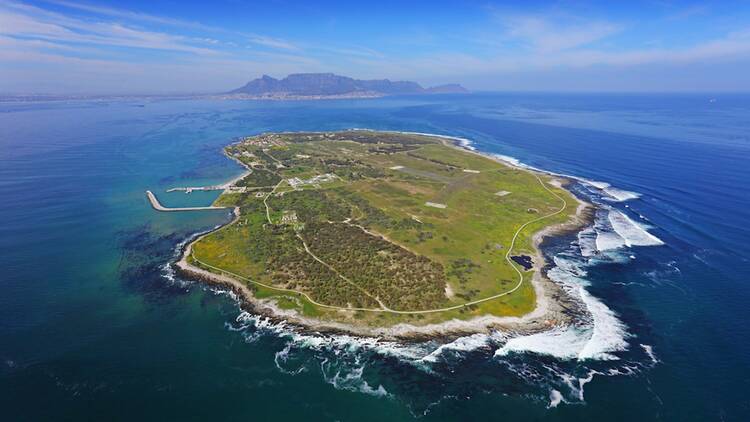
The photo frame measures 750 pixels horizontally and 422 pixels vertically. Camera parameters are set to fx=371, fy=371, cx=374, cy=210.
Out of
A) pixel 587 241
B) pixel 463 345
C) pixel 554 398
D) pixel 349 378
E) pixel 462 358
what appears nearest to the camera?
pixel 554 398

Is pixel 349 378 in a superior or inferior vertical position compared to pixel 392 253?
inferior

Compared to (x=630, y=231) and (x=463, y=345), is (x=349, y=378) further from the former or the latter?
(x=630, y=231)

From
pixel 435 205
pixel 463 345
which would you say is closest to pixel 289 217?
pixel 435 205

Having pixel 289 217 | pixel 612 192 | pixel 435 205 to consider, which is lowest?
pixel 289 217

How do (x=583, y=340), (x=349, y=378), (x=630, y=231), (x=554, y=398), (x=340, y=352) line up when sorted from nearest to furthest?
(x=554, y=398) < (x=349, y=378) < (x=340, y=352) < (x=583, y=340) < (x=630, y=231)

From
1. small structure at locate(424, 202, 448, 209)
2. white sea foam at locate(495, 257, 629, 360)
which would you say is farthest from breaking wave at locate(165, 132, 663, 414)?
small structure at locate(424, 202, 448, 209)

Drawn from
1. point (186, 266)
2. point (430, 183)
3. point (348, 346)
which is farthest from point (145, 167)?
point (348, 346)
